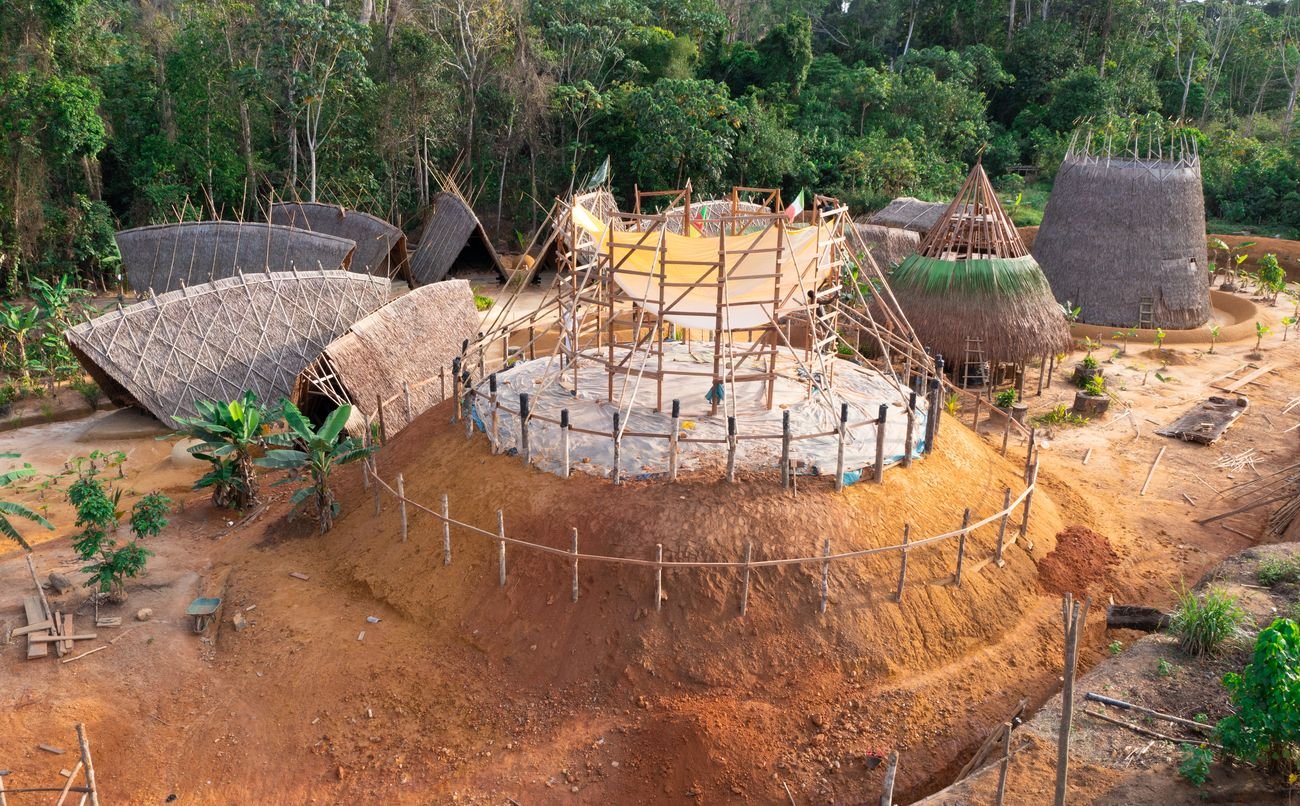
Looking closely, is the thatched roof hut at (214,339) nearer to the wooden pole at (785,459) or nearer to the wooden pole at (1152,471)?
the wooden pole at (785,459)

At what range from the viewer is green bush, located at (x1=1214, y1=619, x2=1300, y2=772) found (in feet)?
19.5

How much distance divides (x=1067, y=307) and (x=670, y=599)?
14.5m

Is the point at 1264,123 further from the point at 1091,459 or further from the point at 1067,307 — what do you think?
the point at 1091,459

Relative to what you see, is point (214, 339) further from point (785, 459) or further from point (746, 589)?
point (746, 589)

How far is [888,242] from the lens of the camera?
835 inches

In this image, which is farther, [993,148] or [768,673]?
[993,148]

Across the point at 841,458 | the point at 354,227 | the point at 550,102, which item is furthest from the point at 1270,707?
the point at 550,102

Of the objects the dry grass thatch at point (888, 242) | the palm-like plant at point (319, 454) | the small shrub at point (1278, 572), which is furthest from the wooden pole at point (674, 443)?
the dry grass thatch at point (888, 242)

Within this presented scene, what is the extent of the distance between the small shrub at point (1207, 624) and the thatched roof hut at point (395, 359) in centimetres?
900

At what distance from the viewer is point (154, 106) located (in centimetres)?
2269

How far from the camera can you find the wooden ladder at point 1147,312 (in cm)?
1973

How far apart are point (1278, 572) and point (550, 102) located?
69.2ft

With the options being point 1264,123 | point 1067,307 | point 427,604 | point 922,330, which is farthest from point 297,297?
point 1264,123

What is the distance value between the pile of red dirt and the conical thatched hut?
5.00 meters
